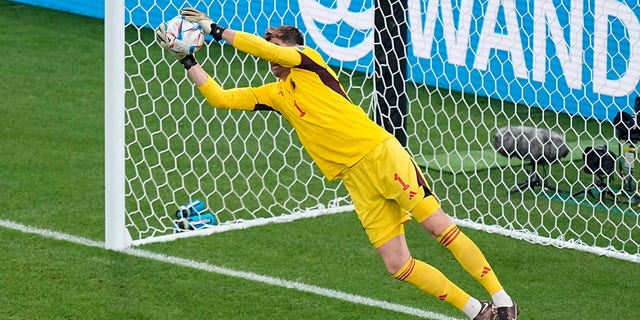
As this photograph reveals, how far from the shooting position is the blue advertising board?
36.3ft

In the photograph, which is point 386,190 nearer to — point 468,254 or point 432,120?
point 468,254

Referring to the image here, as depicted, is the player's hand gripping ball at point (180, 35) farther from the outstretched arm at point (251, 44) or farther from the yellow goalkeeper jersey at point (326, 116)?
the yellow goalkeeper jersey at point (326, 116)

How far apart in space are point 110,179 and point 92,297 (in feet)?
3.45

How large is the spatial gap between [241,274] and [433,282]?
1.60 meters

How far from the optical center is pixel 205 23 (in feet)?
21.2

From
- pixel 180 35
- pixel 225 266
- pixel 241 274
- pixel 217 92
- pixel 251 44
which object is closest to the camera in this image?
pixel 251 44

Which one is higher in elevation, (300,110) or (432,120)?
(300,110)

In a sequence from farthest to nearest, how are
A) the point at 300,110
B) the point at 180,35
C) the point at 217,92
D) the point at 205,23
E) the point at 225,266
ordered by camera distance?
the point at 225,266, the point at 217,92, the point at 300,110, the point at 180,35, the point at 205,23

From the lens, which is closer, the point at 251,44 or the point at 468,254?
the point at 251,44

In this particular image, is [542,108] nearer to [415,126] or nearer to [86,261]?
[415,126]

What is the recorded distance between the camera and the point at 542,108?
1112 centimetres

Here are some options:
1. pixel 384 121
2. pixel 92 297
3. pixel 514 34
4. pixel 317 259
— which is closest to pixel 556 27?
pixel 514 34

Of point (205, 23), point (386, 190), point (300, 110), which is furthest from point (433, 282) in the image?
point (205, 23)

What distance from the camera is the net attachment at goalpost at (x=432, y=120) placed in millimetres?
8906
